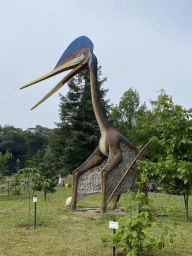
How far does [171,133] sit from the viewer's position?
7.02 meters

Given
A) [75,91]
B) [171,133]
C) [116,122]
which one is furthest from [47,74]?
[116,122]

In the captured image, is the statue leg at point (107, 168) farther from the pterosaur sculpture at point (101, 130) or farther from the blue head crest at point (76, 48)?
the blue head crest at point (76, 48)

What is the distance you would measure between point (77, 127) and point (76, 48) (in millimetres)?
13648

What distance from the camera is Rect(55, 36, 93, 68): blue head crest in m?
9.19

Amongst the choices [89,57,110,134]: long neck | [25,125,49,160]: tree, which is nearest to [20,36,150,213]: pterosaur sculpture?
[89,57,110,134]: long neck

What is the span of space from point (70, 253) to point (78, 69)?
639cm

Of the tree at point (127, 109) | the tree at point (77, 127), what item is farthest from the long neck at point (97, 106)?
the tree at point (127, 109)

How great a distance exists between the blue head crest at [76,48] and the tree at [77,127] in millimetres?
11455

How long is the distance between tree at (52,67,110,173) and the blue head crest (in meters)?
11.5

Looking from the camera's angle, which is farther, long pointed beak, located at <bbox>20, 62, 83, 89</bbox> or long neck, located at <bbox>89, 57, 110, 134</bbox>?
long pointed beak, located at <bbox>20, 62, 83, 89</bbox>

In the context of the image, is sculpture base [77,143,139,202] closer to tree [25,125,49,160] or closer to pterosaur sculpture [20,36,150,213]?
pterosaur sculpture [20,36,150,213]

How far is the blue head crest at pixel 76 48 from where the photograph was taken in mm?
9188

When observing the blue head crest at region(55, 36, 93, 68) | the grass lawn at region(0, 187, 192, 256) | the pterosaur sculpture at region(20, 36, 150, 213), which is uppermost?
the blue head crest at region(55, 36, 93, 68)

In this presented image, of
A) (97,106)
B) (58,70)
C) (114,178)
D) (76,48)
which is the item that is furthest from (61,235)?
(76,48)
